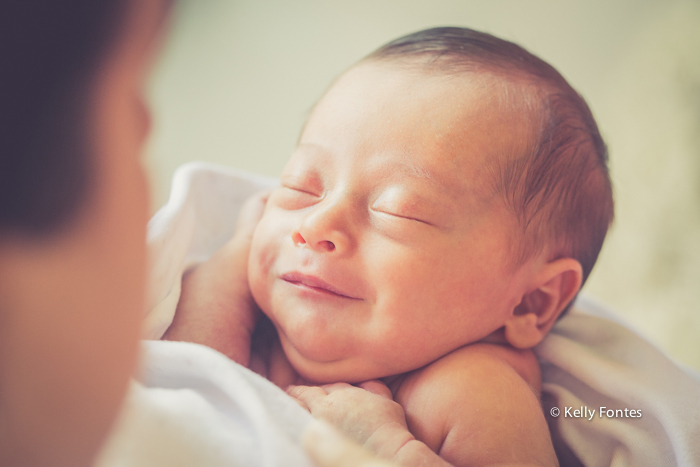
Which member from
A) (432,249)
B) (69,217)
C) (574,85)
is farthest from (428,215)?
(574,85)

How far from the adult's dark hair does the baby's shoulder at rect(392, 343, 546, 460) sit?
49cm

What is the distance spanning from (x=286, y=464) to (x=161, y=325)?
34 cm

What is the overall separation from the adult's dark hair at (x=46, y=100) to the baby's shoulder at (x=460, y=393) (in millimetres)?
490

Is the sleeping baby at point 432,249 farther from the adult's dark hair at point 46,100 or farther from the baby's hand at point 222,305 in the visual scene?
the adult's dark hair at point 46,100

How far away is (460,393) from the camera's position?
607 millimetres

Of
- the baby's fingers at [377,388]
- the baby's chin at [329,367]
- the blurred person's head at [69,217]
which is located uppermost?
the blurred person's head at [69,217]

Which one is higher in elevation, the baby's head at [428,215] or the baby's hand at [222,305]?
the baby's head at [428,215]

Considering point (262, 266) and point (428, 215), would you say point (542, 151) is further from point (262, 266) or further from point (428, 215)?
point (262, 266)

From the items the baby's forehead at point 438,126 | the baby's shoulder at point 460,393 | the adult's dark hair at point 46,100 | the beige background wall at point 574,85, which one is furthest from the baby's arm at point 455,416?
the beige background wall at point 574,85

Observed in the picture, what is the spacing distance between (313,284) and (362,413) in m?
0.18

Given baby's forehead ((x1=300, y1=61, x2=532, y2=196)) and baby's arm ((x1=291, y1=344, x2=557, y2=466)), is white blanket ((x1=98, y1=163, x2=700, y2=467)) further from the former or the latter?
baby's forehead ((x1=300, y1=61, x2=532, y2=196))

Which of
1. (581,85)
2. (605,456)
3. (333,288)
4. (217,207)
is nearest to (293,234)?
(333,288)

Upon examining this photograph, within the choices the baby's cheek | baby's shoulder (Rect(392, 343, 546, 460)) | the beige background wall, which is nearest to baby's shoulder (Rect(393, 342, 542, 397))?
baby's shoulder (Rect(392, 343, 546, 460))

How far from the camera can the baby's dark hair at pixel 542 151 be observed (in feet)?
2.23
